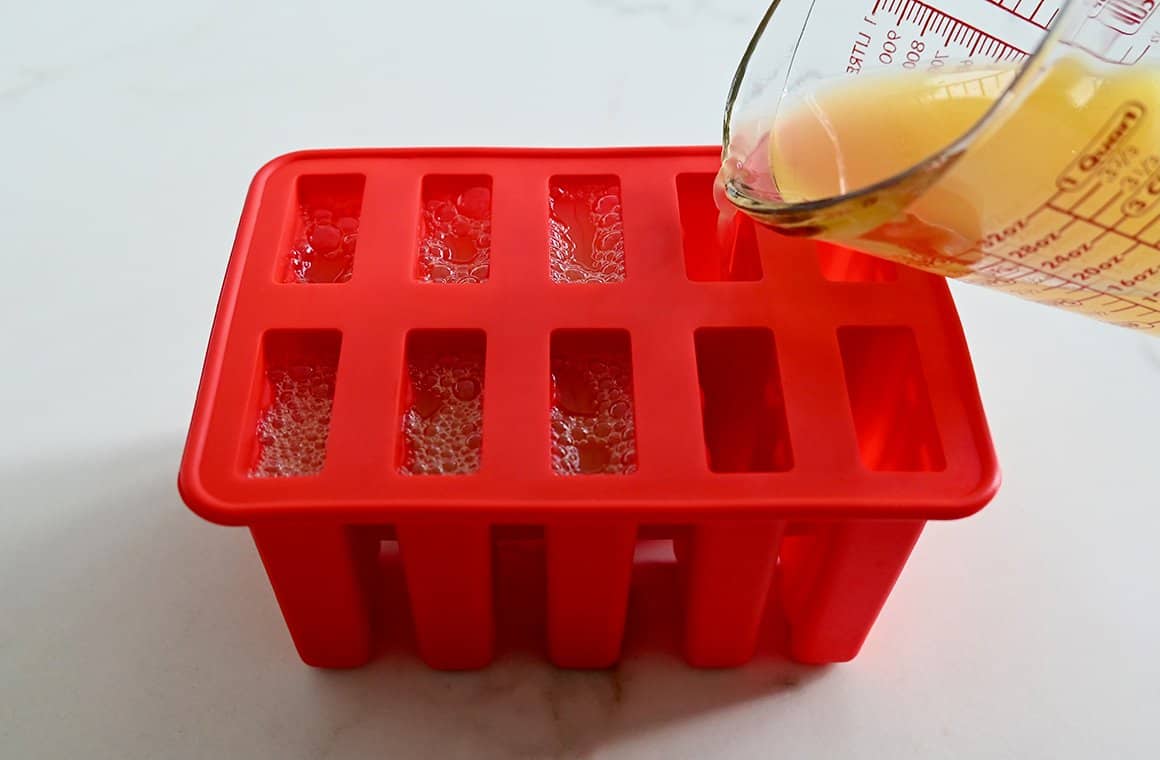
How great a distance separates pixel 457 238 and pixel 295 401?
0.11m

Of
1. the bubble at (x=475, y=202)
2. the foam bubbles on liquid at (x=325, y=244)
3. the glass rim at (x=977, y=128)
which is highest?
the glass rim at (x=977, y=128)

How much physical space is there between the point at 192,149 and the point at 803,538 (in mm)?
489

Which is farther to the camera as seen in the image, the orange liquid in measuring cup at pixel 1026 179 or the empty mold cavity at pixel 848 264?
the empty mold cavity at pixel 848 264

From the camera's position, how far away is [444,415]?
0.47 meters

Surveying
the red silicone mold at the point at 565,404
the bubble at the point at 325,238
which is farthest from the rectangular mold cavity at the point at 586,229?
the bubble at the point at 325,238

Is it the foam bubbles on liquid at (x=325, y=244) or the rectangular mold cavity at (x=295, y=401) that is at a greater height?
the foam bubbles on liquid at (x=325, y=244)

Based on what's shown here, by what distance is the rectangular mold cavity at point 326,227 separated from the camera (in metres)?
0.51

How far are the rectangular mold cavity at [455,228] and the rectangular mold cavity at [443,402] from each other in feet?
0.15

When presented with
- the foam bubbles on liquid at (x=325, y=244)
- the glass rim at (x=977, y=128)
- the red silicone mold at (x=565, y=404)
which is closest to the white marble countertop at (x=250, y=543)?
the red silicone mold at (x=565, y=404)

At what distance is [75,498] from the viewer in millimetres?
567

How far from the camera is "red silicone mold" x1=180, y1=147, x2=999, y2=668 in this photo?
41cm

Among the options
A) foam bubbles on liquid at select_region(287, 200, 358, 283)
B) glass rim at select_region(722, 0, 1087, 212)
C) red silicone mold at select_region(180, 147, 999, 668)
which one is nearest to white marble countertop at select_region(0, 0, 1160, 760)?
red silicone mold at select_region(180, 147, 999, 668)

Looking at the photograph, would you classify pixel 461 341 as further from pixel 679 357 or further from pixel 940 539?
pixel 940 539

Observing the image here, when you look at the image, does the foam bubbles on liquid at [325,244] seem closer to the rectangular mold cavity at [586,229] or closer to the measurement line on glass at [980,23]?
the rectangular mold cavity at [586,229]
